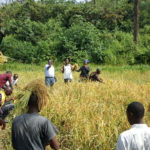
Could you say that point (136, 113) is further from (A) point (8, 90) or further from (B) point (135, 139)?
(A) point (8, 90)

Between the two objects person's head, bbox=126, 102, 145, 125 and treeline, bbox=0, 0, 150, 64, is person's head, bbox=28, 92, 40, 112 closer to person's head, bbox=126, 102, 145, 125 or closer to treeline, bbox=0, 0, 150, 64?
person's head, bbox=126, 102, 145, 125

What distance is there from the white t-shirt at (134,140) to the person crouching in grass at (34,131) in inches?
22.7

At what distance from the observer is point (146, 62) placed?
21156mm

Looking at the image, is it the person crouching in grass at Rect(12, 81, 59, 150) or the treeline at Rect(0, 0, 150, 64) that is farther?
the treeline at Rect(0, 0, 150, 64)

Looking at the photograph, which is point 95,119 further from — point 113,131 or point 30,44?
point 30,44

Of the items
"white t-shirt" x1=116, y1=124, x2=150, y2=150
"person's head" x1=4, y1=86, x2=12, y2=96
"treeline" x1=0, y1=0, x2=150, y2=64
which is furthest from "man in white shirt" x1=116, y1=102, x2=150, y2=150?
"treeline" x1=0, y1=0, x2=150, y2=64

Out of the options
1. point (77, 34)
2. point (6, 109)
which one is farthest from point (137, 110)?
point (77, 34)

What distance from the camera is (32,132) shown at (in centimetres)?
244

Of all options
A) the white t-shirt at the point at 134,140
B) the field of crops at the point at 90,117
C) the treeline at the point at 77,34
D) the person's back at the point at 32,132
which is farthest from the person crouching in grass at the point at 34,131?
the treeline at the point at 77,34

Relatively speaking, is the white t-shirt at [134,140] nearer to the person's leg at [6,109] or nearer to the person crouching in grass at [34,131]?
the person crouching in grass at [34,131]

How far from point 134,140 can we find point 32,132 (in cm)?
85

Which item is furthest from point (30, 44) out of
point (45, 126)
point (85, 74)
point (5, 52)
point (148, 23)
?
point (45, 126)

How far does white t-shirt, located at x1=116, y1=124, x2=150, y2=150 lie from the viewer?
2229 millimetres

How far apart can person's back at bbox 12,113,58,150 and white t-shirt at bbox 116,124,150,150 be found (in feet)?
1.91
